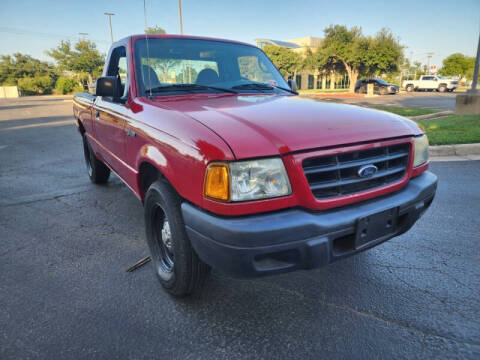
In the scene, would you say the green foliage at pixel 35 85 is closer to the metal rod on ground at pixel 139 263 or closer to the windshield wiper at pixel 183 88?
the windshield wiper at pixel 183 88

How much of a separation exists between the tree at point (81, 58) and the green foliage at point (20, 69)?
1617 cm

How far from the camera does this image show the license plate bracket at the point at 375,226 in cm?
177

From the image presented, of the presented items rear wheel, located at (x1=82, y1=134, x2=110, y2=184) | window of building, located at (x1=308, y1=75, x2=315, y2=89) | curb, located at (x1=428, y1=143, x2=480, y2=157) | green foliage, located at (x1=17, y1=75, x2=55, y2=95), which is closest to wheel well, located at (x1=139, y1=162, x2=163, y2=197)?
rear wheel, located at (x1=82, y1=134, x2=110, y2=184)

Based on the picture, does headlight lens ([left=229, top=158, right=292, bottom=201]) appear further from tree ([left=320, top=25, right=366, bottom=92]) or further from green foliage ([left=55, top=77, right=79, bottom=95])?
green foliage ([left=55, top=77, right=79, bottom=95])

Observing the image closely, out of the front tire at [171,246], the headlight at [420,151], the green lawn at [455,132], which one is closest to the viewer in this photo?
the front tire at [171,246]

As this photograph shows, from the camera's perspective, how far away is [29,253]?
9.57ft

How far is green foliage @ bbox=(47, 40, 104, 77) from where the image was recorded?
44156 millimetres

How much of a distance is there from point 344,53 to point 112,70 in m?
33.2

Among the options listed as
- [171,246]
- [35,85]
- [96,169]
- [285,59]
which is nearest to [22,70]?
[35,85]

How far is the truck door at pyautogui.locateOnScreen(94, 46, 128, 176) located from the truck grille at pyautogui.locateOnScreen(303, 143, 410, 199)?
1732 mm

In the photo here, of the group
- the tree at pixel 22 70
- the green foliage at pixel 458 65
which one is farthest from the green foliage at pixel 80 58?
the green foliage at pixel 458 65

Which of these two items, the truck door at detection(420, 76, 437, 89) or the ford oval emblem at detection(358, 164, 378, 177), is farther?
the truck door at detection(420, 76, 437, 89)

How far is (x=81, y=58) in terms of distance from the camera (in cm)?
4416

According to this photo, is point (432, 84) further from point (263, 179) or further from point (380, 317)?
point (263, 179)
